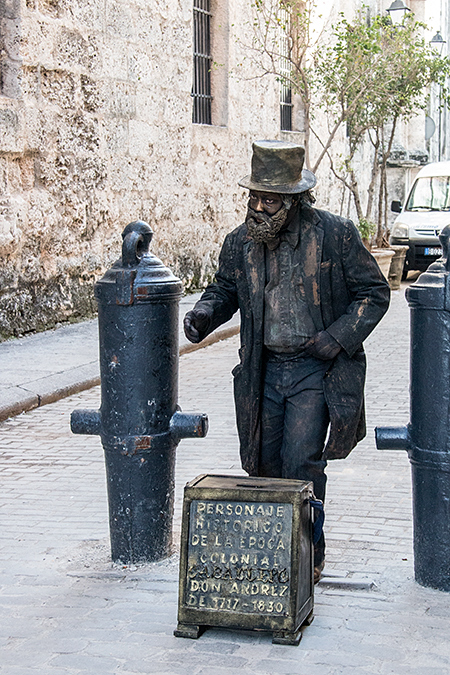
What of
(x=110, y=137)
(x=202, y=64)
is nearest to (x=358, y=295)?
(x=110, y=137)

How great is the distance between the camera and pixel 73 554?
167 inches

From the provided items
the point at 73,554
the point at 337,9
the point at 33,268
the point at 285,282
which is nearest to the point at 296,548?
the point at 285,282

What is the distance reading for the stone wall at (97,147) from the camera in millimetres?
9625

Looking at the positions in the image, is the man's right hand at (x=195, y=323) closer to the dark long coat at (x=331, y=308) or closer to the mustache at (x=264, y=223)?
the dark long coat at (x=331, y=308)

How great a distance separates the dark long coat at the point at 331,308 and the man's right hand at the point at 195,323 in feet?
0.13

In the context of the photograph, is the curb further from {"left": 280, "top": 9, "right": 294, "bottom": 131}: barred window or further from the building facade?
{"left": 280, "top": 9, "right": 294, "bottom": 131}: barred window

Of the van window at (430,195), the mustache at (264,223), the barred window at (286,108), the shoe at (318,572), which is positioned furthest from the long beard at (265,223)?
the van window at (430,195)

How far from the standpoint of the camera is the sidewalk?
7.31 meters

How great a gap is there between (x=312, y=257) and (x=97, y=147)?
24.9 feet

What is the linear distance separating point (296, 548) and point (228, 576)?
0.26m

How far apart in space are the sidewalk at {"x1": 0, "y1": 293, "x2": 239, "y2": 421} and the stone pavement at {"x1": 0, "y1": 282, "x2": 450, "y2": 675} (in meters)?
1.09

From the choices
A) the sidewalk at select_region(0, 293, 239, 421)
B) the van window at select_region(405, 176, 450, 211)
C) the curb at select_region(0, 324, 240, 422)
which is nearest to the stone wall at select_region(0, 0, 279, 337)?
the sidewalk at select_region(0, 293, 239, 421)

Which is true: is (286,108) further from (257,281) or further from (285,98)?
(257,281)

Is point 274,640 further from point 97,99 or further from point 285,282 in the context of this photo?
point 97,99
